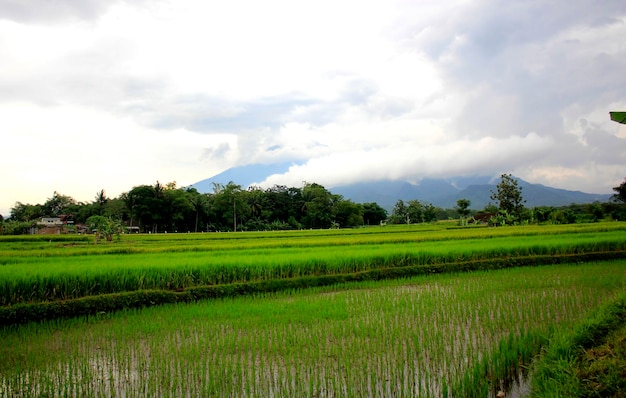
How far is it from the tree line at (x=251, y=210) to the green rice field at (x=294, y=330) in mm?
35804

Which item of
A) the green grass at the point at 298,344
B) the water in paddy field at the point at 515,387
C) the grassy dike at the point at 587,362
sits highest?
the grassy dike at the point at 587,362

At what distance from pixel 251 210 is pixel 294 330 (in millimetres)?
58727

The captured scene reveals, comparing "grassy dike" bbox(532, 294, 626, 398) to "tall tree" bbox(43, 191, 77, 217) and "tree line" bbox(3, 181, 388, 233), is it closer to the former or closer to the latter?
"tree line" bbox(3, 181, 388, 233)

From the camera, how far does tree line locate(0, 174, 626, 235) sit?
44.8 metres

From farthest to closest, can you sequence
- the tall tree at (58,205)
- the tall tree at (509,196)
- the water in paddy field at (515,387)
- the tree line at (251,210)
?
the tall tree at (58,205) < the tall tree at (509,196) < the tree line at (251,210) < the water in paddy field at (515,387)

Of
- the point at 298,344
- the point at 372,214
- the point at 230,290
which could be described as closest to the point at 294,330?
the point at 298,344

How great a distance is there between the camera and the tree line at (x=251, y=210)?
44844 millimetres

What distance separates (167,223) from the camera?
58.4 m

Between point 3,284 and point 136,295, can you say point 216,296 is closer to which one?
point 136,295

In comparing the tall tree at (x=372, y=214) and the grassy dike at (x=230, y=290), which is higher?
the tall tree at (x=372, y=214)

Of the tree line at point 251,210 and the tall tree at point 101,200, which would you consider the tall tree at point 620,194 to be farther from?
the tall tree at point 101,200

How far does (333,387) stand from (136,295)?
239 inches

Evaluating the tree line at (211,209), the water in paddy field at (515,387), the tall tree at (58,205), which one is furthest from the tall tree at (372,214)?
the water in paddy field at (515,387)

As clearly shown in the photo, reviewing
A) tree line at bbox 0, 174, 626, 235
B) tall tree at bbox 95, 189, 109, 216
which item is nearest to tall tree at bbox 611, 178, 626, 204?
tree line at bbox 0, 174, 626, 235
